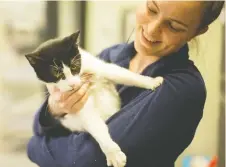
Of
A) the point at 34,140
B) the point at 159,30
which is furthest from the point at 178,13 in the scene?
the point at 34,140

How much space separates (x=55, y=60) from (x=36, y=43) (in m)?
0.16

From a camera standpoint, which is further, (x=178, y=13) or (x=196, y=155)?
(x=196, y=155)

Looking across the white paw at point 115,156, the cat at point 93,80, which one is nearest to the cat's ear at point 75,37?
the cat at point 93,80

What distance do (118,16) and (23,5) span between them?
0.23 meters

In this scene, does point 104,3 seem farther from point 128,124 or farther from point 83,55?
point 128,124

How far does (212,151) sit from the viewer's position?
825 mm

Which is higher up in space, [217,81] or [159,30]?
[159,30]

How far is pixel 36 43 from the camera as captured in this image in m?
0.82

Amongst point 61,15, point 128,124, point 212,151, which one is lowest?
point 212,151

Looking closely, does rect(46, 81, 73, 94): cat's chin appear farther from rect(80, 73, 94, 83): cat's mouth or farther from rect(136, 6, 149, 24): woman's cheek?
rect(136, 6, 149, 24): woman's cheek

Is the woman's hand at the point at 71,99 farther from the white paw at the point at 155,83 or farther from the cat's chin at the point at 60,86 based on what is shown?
the white paw at the point at 155,83

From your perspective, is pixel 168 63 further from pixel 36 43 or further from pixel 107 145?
pixel 36 43

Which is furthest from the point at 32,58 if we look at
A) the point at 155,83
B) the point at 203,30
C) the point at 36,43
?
the point at 203,30

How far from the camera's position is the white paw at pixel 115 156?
2.14 ft
